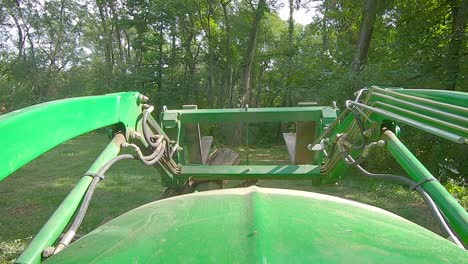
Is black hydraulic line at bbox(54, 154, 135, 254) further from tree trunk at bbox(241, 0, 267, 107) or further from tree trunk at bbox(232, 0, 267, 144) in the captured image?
tree trunk at bbox(241, 0, 267, 107)

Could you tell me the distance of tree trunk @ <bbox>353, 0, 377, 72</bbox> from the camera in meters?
9.96

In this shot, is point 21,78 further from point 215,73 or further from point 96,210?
point 96,210

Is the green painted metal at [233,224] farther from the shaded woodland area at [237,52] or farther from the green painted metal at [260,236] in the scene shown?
the shaded woodland area at [237,52]

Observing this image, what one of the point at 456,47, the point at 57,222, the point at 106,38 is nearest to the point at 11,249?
the point at 57,222

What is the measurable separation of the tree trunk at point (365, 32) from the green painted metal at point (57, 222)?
8.39m

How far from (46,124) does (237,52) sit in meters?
20.2

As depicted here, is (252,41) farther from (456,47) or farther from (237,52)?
(456,47)

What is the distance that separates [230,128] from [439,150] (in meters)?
10.6

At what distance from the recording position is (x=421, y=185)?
1.71 meters

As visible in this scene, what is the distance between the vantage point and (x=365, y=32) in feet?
35.9

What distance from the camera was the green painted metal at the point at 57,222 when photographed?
1.26m

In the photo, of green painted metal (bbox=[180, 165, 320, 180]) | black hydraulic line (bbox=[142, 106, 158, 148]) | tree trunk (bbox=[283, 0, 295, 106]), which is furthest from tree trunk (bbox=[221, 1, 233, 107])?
black hydraulic line (bbox=[142, 106, 158, 148])

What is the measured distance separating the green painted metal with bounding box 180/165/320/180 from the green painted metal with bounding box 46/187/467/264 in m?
2.12

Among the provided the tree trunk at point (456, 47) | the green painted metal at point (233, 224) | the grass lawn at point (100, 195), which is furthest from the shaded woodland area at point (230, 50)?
the green painted metal at point (233, 224)
